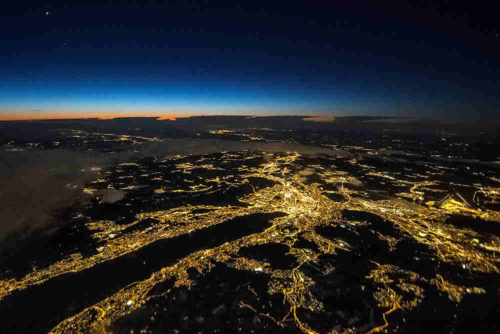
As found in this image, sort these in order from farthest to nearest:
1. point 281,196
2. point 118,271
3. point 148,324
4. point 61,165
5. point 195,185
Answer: point 61,165 < point 195,185 < point 281,196 < point 118,271 < point 148,324

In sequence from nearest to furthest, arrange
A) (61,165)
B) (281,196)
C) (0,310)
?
1. (0,310)
2. (281,196)
3. (61,165)

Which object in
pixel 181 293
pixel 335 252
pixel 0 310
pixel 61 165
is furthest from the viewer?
pixel 61 165

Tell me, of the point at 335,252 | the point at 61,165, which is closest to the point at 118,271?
the point at 335,252

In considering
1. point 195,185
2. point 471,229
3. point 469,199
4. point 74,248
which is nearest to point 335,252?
point 471,229

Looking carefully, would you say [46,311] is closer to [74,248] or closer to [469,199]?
[74,248]

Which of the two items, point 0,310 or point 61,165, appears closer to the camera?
point 0,310

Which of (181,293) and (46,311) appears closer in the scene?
(46,311)

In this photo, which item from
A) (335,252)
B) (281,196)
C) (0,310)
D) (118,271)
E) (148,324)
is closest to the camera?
(148,324)

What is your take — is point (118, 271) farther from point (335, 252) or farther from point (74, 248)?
point (335, 252)
